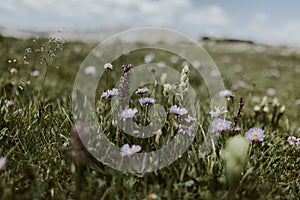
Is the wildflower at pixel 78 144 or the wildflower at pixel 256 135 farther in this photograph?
the wildflower at pixel 256 135

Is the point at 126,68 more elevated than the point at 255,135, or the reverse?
the point at 126,68

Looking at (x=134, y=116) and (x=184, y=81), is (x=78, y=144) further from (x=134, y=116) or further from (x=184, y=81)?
(x=184, y=81)

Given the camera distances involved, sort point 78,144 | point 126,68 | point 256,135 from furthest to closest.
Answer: point 126,68, point 256,135, point 78,144

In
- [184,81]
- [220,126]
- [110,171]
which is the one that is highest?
[184,81]

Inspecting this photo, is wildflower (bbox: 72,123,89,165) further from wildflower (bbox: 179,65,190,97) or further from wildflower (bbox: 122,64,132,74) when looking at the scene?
wildflower (bbox: 179,65,190,97)

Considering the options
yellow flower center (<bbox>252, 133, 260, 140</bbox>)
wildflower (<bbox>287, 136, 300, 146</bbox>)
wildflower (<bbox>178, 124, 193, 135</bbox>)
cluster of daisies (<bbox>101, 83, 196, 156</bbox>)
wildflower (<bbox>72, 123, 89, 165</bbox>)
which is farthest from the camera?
wildflower (<bbox>287, 136, 300, 146</bbox>)

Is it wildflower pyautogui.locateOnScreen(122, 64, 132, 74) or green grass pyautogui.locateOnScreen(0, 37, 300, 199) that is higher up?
wildflower pyautogui.locateOnScreen(122, 64, 132, 74)

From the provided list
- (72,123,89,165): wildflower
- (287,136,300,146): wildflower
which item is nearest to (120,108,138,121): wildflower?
(72,123,89,165): wildflower

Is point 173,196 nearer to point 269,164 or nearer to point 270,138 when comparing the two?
point 269,164

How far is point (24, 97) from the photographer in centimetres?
413

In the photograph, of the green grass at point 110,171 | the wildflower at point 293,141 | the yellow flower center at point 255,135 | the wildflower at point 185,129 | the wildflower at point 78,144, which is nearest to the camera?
the green grass at point 110,171

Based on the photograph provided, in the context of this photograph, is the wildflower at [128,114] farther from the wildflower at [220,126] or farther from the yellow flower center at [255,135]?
the yellow flower center at [255,135]

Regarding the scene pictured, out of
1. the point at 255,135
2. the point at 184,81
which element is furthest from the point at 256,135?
the point at 184,81

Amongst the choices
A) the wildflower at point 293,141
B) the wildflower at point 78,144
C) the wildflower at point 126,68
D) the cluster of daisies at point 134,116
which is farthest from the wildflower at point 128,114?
the wildflower at point 293,141
